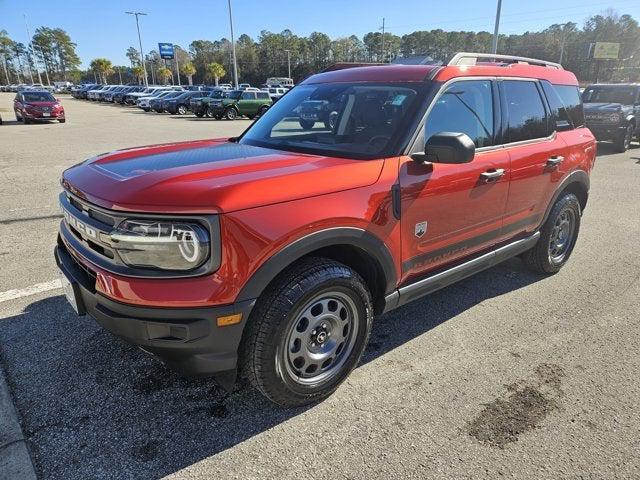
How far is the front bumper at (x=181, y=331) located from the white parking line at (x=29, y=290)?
2.13 metres

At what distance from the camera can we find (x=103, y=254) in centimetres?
236

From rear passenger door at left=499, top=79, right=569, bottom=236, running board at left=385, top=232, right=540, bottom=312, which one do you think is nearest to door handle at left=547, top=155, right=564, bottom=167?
rear passenger door at left=499, top=79, right=569, bottom=236

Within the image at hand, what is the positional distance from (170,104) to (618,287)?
107ft

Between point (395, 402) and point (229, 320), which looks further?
point (395, 402)

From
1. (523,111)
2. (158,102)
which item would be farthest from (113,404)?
(158,102)

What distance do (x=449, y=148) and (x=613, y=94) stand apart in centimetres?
1542

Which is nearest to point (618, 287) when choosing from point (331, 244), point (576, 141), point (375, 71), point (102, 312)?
point (576, 141)

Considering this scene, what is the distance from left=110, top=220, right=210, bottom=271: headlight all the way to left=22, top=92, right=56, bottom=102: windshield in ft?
82.3

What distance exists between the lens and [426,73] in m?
3.16

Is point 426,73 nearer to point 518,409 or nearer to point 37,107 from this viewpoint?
point 518,409

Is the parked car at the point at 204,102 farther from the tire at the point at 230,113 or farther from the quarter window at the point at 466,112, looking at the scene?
the quarter window at the point at 466,112

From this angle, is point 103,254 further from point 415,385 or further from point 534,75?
point 534,75

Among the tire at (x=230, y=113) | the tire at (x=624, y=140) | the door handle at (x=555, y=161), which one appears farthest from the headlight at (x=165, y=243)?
the tire at (x=230, y=113)

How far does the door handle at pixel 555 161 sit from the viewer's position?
401 cm
